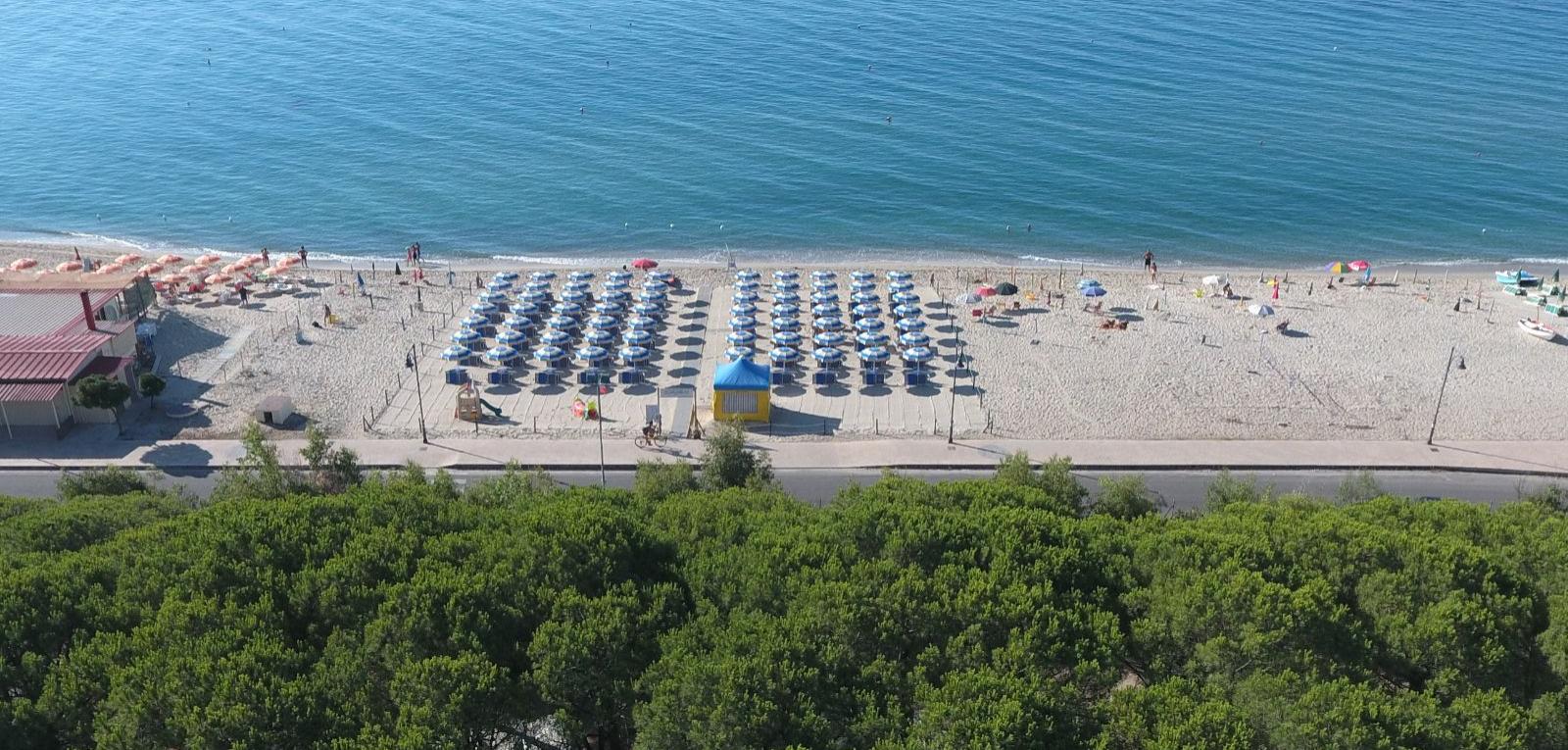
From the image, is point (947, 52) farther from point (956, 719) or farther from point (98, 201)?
point (956, 719)

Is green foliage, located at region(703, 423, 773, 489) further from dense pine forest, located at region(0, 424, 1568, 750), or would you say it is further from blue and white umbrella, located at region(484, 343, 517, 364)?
blue and white umbrella, located at region(484, 343, 517, 364)

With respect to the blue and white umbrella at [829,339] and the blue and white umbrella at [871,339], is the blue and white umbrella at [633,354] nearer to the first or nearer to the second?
the blue and white umbrella at [829,339]

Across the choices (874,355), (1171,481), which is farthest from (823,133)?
(1171,481)

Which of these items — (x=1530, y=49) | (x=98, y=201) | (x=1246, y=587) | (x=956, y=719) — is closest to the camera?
(x=956, y=719)

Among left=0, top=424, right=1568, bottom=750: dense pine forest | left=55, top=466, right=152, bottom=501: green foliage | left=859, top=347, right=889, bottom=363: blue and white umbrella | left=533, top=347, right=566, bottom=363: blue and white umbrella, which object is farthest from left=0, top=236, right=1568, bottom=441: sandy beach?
left=0, top=424, right=1568, bottom=750: dense pine forest

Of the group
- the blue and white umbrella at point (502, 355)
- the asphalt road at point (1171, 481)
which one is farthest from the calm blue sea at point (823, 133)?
the asphalt road at point (1171, 481)

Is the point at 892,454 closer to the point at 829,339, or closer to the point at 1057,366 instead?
the point at 829,339


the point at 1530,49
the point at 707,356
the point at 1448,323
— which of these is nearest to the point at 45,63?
the point at 707,356
